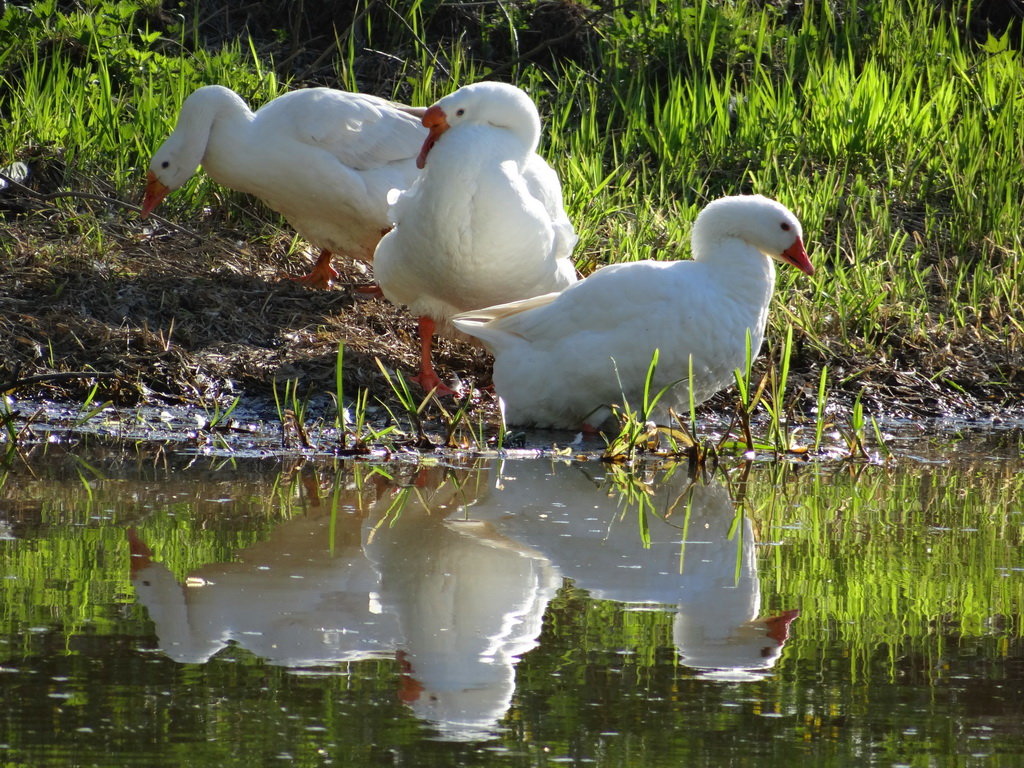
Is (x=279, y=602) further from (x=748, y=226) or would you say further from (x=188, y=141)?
(x=188, y=141)

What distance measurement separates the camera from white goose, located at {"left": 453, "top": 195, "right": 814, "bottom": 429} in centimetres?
498

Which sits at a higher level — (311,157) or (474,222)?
(311,157)

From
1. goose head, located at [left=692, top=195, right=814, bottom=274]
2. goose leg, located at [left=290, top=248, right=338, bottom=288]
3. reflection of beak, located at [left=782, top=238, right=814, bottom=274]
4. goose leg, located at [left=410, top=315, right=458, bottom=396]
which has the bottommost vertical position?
goose leg, located at [left=410, top=315, right=458, bottom=396]

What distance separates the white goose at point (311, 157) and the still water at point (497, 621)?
2514 mm

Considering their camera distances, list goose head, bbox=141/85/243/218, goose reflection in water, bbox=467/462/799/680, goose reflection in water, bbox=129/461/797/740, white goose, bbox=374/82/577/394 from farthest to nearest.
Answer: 1. goose head, bbox=141/85/243/218
2. white goose, bbox=374/82/577/394
3. goose reflection in water, bbox=467/462/799/680
4. goose reflection in water, bbox=129/461/797/740

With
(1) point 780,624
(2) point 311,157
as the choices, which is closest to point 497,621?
(1) point 780,624

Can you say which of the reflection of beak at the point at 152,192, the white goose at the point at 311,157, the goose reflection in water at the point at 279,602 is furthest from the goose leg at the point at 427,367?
the goose reflection in water at the point at 279,602

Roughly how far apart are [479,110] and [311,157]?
1.03 m

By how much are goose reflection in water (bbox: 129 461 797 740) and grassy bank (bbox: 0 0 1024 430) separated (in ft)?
6.30

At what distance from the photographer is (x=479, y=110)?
563 cm

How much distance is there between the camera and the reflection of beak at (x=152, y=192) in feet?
21.9

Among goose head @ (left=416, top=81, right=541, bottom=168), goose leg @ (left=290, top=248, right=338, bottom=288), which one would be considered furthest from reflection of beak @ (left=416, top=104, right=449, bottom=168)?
goose leg @ (left=290, top=248, right=338, bottom=288)

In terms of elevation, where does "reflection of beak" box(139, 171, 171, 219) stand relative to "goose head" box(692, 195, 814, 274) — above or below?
above

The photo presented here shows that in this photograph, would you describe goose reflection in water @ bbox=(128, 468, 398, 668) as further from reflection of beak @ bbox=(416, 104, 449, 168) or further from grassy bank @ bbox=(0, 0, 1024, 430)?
reflection of beak @ bbox=(416, 104, 449, 168)
